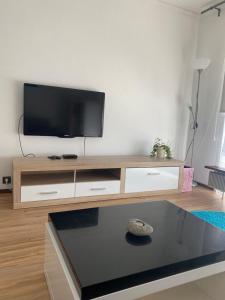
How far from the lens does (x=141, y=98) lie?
11.6 ft

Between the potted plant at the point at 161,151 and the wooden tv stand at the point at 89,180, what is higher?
the potted plant at the point at 161,151

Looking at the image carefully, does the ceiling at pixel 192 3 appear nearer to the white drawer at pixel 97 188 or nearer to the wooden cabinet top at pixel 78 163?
the wooden cabinet top at pixel 78 163

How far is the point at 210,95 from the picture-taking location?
143 inches

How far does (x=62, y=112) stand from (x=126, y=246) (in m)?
2.12

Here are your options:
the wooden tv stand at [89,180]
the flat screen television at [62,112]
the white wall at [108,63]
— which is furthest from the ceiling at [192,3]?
the wooden tv stand at [89,180]

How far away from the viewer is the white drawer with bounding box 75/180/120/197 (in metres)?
2.75

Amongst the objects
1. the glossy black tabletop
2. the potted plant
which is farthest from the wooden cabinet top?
the glossy black tabletop

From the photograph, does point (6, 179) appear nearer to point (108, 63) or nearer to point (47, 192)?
point (47, 192)

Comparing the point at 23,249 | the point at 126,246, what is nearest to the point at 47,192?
the point at 23,249

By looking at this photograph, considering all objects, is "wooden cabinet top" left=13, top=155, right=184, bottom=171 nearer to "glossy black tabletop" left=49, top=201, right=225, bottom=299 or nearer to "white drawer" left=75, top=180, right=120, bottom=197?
"white drawer" left=75, top=180, right=120, bottom=197

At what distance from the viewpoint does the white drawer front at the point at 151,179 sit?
3.00m

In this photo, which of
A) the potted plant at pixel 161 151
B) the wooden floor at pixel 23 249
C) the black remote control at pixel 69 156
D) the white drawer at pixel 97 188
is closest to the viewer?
the wooden floor at pixel 23 249

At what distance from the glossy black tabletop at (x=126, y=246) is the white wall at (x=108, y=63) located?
185cm

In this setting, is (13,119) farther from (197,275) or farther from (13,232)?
(197,275)
